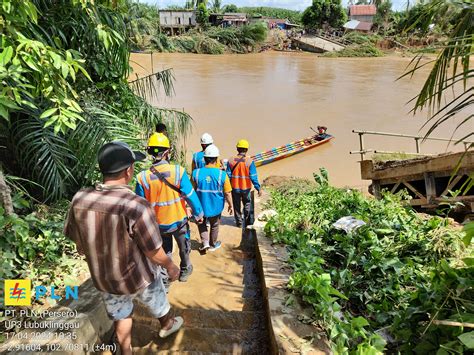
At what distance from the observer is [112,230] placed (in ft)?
6.52

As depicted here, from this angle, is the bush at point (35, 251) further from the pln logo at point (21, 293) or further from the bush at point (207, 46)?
the bush at point (207, 46)

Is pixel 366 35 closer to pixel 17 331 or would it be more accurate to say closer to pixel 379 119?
pixel 379 119

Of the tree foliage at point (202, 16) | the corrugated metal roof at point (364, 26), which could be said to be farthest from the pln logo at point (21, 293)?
the corrugated metal roof at point (364, 26)

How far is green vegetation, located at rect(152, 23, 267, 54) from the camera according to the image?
4125 cm

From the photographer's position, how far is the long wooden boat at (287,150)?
12.4 metres

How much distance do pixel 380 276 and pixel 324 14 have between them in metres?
48.1

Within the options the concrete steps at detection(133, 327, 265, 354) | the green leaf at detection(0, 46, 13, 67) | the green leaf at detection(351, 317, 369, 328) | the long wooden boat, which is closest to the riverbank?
the long wooden boat

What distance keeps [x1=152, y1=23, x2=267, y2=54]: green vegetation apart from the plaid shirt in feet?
137

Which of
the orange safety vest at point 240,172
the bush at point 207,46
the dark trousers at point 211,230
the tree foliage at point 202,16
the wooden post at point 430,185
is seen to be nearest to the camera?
the dark trousers at point 211,230

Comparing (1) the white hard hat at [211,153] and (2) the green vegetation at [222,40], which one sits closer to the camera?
(1) the white hard hat at [211,153]

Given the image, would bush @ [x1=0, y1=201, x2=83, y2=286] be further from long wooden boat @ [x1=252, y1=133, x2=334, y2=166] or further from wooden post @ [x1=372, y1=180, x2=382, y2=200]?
long wooden boat @ [x1=252, y1=133, x2=334, y2=166]

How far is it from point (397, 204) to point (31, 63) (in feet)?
14.9

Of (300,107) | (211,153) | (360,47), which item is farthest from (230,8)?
(211,153)

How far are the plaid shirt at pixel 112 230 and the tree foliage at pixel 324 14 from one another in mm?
48593
